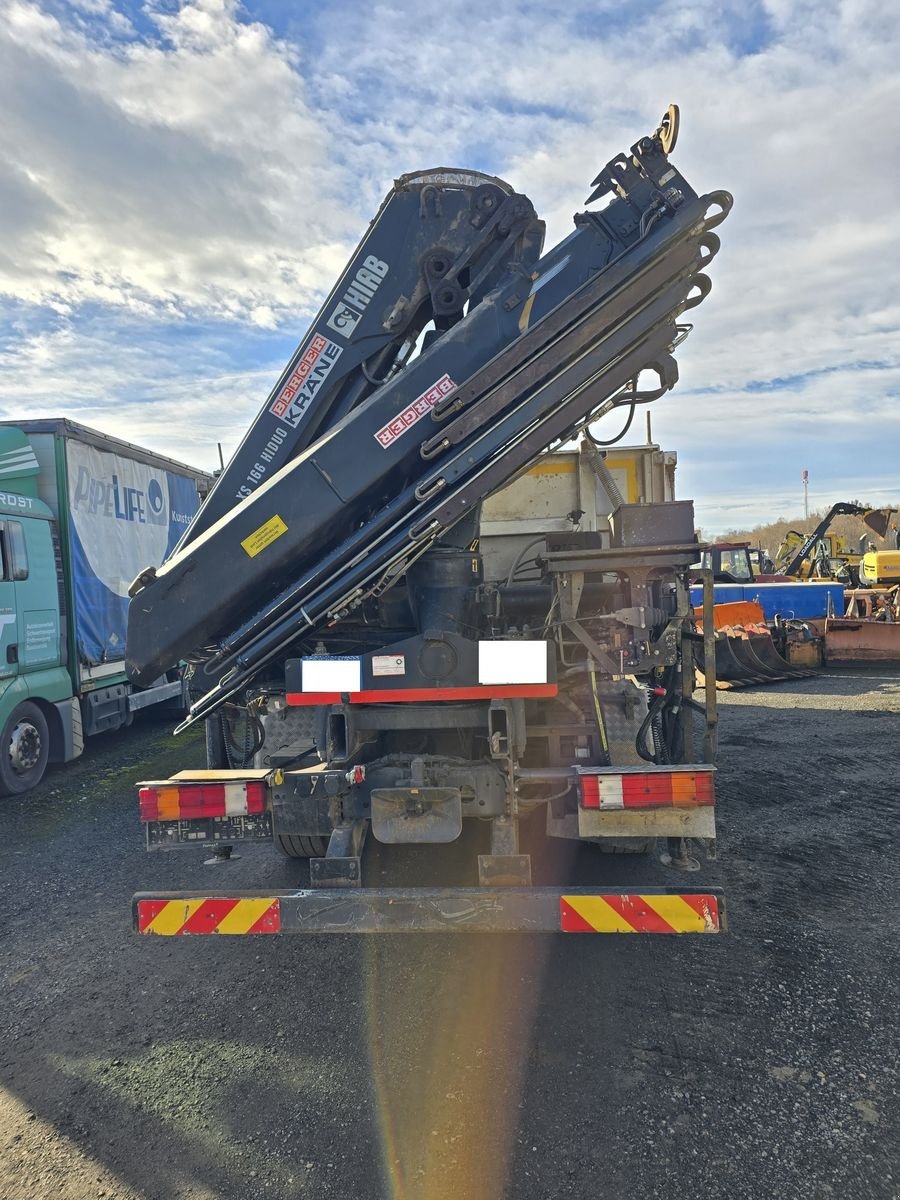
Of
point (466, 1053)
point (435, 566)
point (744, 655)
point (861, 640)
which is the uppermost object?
point (435, 566)

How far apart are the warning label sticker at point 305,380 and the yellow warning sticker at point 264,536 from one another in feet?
2.07

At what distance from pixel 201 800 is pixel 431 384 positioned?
2.12 metres

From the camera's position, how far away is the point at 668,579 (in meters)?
3.69

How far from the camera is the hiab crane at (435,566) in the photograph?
3.12 m

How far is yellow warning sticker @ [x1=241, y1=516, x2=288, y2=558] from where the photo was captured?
3225mm

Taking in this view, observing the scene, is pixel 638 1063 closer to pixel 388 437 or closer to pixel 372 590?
pixel 372 590

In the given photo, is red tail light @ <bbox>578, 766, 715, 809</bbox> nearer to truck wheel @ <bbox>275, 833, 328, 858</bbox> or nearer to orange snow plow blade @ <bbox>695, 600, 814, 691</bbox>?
truck wheel @ <bbox>275, 833, 328, 858</bbox>

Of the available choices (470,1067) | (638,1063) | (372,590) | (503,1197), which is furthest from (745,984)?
(372,590)

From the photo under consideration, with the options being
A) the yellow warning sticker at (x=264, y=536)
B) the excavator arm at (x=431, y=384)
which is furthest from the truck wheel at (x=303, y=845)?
the yellow warning sticker at (x=264, y=536)

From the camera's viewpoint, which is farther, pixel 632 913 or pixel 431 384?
pixel 431 384

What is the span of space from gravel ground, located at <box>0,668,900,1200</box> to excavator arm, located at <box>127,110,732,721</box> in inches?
A: 55.8

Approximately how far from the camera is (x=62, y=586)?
757cm

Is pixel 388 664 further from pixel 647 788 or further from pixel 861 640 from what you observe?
pixel 861 640

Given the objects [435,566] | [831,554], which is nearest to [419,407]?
[435,566]
